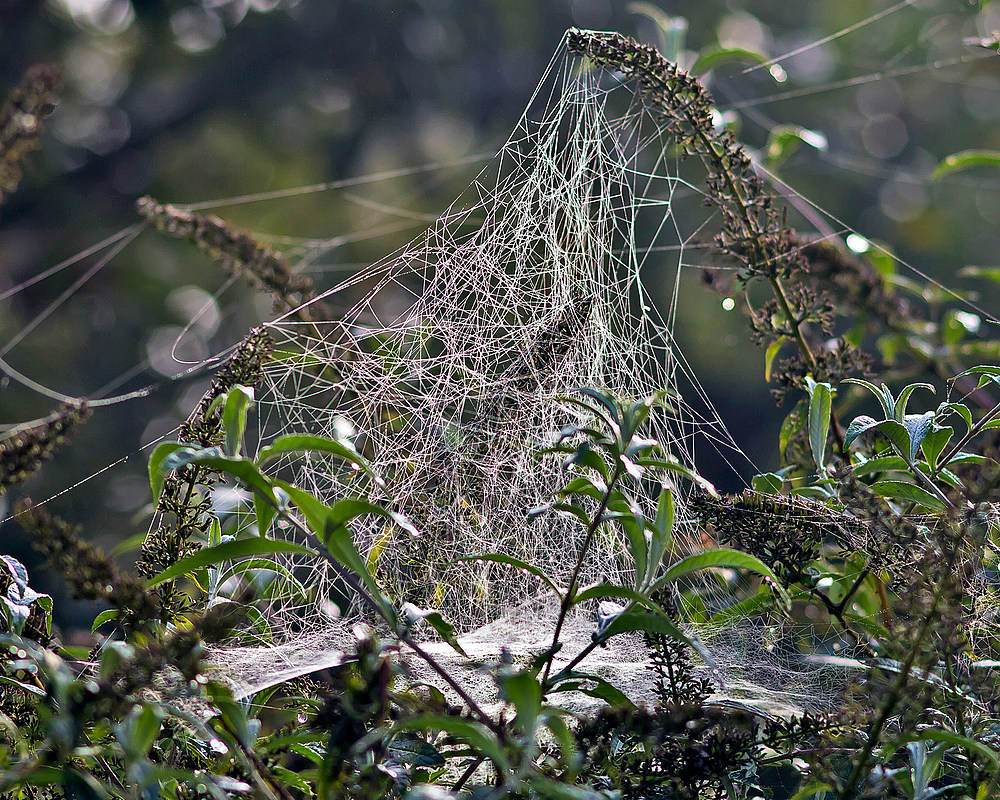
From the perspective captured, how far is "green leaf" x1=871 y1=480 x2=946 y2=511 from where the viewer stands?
60 cm

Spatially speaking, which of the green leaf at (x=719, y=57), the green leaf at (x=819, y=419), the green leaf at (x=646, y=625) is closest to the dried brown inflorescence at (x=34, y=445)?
the green leaf at (x=646, y=625)

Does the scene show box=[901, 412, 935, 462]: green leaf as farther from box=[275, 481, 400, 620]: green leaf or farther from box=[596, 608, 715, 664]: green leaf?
box=[275, 481, 400, 620]: green leaf

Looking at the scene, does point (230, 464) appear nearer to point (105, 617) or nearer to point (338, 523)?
point (338, 523)

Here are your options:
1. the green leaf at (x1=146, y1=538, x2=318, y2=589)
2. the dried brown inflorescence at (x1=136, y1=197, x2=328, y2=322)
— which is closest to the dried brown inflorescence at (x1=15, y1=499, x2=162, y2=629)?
the green leaf at (x1=146, y1=538, x2=318, y2=589)

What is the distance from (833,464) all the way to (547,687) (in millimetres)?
417

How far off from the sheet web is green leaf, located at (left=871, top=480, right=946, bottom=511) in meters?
0.13

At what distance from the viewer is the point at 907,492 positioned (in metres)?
0.61

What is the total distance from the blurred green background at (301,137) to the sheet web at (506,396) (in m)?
4.87

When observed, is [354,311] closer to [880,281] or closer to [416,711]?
[416,711]

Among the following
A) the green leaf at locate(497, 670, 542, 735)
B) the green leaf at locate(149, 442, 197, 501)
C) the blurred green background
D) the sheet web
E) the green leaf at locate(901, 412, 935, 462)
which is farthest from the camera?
the blurred green background

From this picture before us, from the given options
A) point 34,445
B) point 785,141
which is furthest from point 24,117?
point 785,141

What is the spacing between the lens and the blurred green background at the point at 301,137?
577cm

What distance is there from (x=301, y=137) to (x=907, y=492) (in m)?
6.44

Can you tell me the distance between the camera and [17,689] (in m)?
0.59
